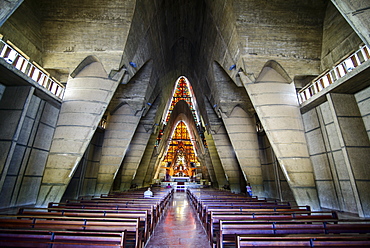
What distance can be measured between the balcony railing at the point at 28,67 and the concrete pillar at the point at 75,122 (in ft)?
1.88

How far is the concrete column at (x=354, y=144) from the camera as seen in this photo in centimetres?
552

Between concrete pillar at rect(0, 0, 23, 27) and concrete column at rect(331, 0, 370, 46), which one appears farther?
concrete column at rect(331, 0, 370, 46)

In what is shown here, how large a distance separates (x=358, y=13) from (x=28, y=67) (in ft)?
31.7

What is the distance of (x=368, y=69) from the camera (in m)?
5.04

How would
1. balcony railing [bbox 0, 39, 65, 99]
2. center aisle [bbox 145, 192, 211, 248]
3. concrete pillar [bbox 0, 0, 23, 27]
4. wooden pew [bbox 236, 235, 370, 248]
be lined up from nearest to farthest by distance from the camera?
wooden pew [bbox 236, 235, 370, 248] → concrete pillar [bbox 0, 0, 23, 27] → center aisle [bbox 145, 192, 211, 248] → balcony railing [bbox 0, 39, 65, 99]

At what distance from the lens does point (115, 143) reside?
38.9 feet

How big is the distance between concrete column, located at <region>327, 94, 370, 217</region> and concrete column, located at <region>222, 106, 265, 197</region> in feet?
18.2

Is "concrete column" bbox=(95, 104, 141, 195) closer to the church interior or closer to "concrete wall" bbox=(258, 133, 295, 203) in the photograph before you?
the church interior

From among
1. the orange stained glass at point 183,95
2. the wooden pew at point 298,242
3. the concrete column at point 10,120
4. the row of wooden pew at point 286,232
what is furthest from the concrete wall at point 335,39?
the orange stained glass at point 183,95

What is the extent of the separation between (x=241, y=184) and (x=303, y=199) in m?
9.06

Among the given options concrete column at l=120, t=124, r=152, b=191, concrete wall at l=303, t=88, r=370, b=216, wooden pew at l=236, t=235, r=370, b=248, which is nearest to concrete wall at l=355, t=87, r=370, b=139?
concrete wall at l=303, t=88, r=370, b=216

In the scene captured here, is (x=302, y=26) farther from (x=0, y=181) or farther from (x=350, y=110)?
(x=0, y=181)

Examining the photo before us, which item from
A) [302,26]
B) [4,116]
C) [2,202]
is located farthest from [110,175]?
[302,26]

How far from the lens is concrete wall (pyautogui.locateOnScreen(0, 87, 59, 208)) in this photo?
5.94 metres
